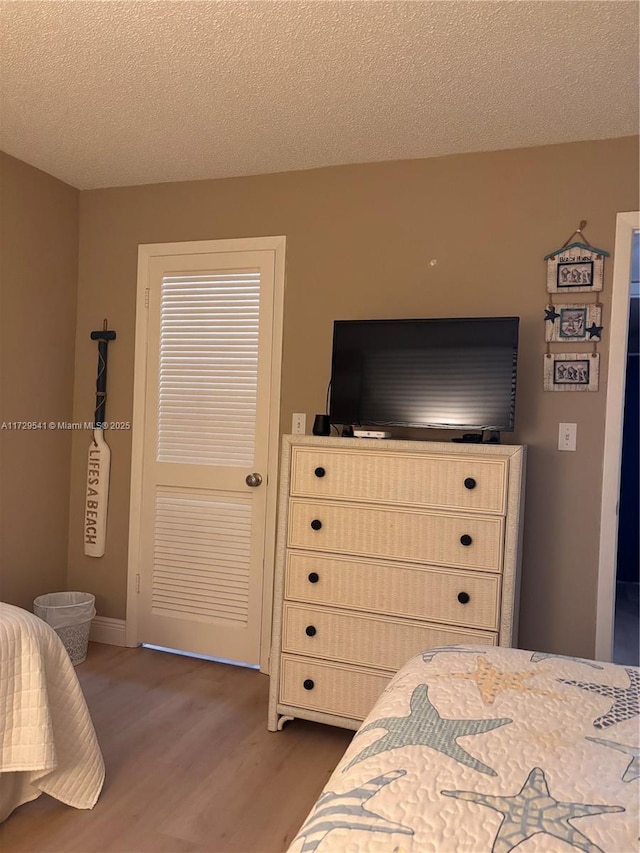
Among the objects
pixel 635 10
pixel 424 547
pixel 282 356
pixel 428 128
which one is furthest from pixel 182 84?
pixel 424 547

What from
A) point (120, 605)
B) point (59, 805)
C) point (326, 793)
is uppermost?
point (326, 793)

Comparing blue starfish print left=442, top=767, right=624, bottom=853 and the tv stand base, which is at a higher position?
the tv stand base

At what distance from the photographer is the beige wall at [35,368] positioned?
3381 mm

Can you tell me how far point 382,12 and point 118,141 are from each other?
1.55 meters

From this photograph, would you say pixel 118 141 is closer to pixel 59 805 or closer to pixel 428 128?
pixel 428 128

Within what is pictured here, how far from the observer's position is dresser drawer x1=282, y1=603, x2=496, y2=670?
2.58m

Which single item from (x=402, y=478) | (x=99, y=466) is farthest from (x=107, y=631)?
(x=402, y=478)

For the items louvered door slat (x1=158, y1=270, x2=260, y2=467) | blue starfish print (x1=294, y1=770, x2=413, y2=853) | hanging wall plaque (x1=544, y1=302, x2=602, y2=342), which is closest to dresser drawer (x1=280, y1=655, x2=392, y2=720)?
louvered door slat (x1=158, y1=270, x2=260, y2=467)

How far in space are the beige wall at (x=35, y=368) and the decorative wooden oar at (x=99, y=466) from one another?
0.17 meters

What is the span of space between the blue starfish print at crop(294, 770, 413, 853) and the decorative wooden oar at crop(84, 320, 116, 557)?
3111mm

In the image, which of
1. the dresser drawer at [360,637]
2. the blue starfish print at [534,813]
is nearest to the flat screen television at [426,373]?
the dresser drawer at [360,637]

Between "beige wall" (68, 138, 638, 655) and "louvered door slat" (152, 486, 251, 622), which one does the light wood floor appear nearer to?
"louvered door slat" (152, 486, 251, 622)

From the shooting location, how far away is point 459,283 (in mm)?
3096

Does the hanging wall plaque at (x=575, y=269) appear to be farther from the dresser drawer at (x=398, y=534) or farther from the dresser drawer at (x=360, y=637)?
the dresser drawer at (x=360, y=637)
